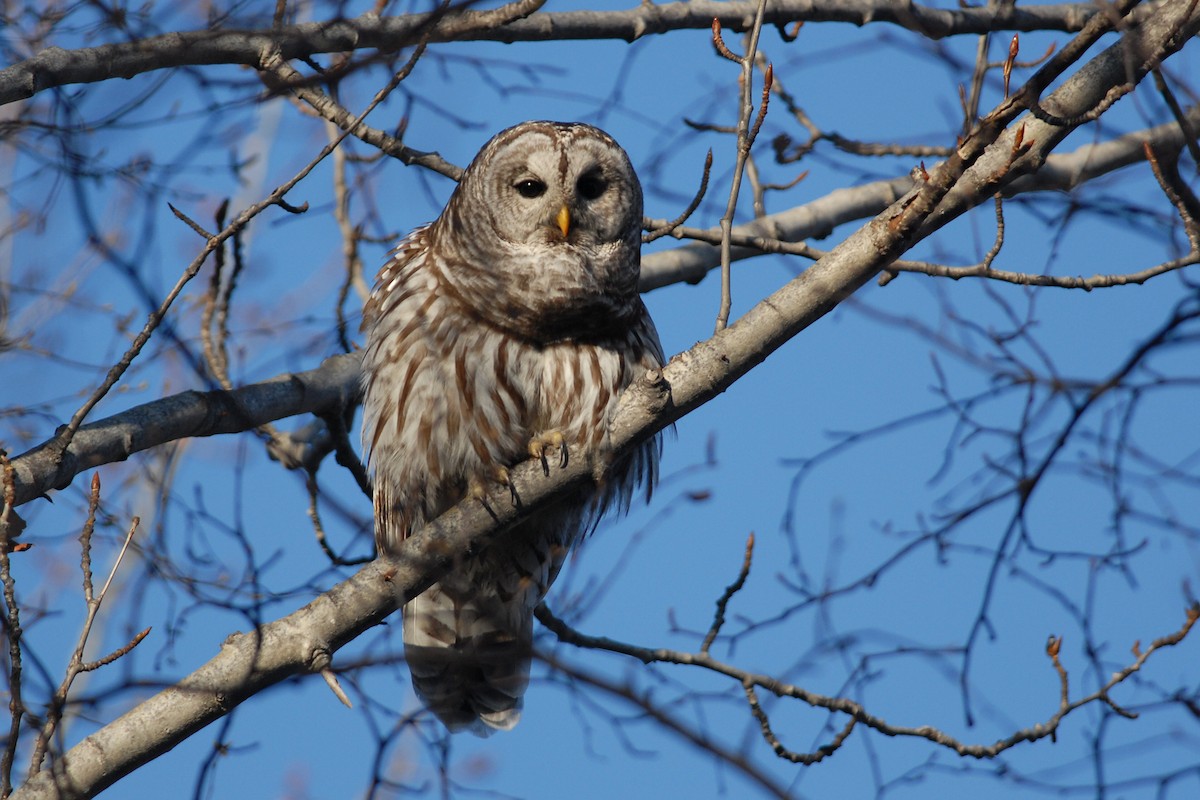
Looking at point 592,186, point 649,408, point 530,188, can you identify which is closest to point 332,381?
point 530,188

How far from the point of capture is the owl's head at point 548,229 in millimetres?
4230

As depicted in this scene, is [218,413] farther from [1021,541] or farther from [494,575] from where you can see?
[1021,541]

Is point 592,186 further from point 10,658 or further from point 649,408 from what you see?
point 10,658

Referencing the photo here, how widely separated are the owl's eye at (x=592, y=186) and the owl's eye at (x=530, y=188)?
0.15 metres

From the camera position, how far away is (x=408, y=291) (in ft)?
14.4

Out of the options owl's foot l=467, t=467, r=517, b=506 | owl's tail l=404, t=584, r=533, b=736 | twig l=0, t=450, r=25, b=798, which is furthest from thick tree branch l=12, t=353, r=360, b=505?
owl's tail l=404, t=584, r=533, b=736

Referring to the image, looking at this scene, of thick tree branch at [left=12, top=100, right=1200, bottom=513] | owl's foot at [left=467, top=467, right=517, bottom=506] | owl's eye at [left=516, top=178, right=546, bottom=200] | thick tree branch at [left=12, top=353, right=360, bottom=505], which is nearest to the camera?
thick tree branch at [left=12, top=353, right=360, bottom=505]

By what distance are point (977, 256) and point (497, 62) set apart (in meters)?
2.01

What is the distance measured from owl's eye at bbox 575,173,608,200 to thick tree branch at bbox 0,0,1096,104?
52 cm

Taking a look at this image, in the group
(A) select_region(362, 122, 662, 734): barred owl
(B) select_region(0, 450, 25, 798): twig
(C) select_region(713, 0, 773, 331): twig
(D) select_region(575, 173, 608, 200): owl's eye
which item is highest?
(D) select_region(575, 173, 608, 200): owl's eye

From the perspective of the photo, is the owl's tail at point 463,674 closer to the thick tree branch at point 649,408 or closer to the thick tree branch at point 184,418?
the thick tree branch at point 184,418

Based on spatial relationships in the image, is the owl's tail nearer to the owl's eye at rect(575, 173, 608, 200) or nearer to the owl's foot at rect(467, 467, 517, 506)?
the owl's foot at rect(467, 467, 517, 506)

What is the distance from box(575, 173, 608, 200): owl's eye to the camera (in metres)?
4.58

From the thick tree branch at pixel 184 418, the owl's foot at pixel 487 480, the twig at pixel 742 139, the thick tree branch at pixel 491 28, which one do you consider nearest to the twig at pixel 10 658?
the thick tree branch at pixel 184 418
